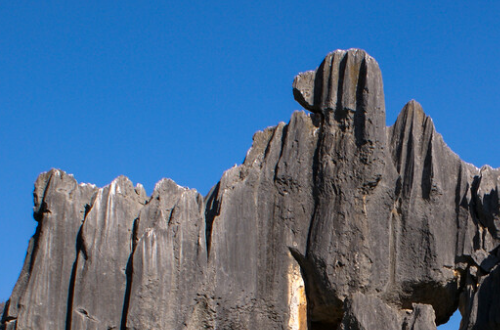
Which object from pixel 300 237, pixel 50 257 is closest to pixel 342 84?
pixel 300 237

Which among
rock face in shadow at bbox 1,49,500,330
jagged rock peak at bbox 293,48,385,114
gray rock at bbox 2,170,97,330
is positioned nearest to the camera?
rock face in shadow at bbox 1,49,500,330

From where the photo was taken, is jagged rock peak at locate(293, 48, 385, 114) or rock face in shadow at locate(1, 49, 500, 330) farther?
jagged rock peak at locate(293, 48, 385, 114)

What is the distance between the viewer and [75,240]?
62.8 ft

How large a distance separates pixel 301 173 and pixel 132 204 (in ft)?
10.4

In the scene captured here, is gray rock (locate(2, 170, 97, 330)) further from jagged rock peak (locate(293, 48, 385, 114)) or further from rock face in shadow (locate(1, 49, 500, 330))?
jagged rock peak (locate(293, 48, 385, 114))

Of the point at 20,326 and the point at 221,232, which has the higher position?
the point at 221,232

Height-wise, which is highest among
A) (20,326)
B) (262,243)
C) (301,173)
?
(301,173)

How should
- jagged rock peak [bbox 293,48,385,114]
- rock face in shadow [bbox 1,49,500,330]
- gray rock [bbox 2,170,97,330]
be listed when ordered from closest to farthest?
rock face in shadow [bbox 1,49,500,330] → gray rock [bbox 2,170,97,330] → jagged rock peak [bbox 293,48,385,114]

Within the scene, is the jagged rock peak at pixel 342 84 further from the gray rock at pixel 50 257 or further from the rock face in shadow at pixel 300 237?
the gray rock at pixel 50 257

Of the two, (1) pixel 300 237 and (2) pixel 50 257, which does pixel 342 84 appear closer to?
(1) pixel 300 237

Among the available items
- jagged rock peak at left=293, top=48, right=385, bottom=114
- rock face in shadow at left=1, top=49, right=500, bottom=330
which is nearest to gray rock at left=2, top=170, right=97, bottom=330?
rock face in shadow at left=1, top=49, right=500, bottom=330

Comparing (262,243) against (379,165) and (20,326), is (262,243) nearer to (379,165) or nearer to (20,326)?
(379,165)

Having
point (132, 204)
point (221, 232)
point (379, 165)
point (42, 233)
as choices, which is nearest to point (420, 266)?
point (379, 165)

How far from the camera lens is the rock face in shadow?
18.2m
